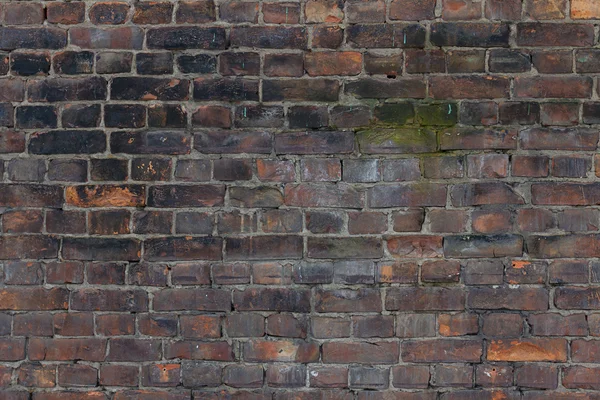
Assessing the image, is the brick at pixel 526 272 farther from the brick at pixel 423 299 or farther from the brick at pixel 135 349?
the brick at pixel 135 349

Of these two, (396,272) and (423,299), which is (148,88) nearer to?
(396,272)

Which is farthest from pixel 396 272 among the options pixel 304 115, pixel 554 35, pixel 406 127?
pixel 554 35

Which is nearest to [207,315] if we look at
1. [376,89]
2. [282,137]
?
[282,137]

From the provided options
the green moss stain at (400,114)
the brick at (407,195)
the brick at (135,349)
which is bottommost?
the brick at (135,349)

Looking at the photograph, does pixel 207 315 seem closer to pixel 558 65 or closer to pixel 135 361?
pixel 135 361

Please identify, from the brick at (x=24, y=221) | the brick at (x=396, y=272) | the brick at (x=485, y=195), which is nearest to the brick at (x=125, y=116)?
the brick at (x=24, y=221)

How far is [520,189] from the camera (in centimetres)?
219

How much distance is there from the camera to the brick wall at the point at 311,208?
7.18ft

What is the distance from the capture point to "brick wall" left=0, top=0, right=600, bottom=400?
7.18 feet

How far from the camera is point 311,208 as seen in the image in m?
2.21

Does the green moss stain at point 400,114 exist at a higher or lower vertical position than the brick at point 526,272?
higher

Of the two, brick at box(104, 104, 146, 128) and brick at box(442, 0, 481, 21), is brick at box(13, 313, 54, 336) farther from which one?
brick at box(442, 0, 481, 21)

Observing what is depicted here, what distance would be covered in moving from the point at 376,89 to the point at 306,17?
0.34m

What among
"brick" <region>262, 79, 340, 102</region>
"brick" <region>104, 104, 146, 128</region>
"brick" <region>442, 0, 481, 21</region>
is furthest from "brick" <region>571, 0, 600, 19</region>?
"brick" <region>104, 104, 146, 128</region>
